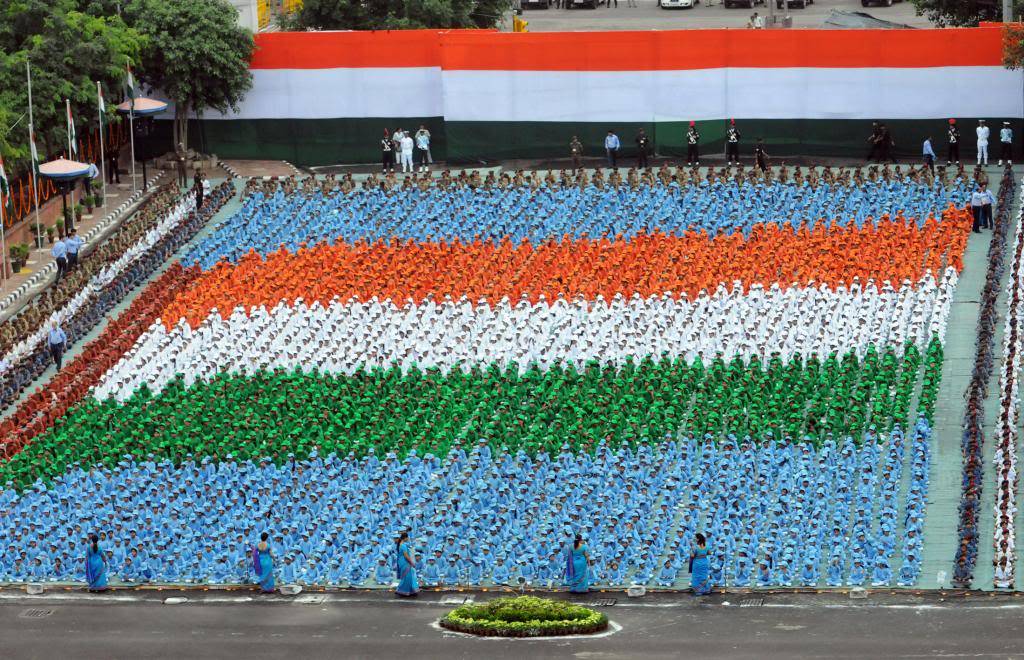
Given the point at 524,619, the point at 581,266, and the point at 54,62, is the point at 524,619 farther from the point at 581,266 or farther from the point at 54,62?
the point at 54,62

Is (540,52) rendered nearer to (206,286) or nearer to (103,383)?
(206,286)

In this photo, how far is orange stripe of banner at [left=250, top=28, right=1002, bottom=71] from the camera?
191 ft

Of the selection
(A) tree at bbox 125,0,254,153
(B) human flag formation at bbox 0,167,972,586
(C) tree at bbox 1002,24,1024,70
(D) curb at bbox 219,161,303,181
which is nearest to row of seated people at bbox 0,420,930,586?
(B) human flag formation at bbox 0,167,972,586

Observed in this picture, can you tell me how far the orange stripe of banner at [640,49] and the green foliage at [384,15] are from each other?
4.43 meters

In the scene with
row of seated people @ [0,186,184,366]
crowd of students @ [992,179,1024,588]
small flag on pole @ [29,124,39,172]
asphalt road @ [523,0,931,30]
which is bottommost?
crowd of students @ [992,179,1024,588]

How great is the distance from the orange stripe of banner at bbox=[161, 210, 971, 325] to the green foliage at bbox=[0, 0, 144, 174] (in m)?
7.51

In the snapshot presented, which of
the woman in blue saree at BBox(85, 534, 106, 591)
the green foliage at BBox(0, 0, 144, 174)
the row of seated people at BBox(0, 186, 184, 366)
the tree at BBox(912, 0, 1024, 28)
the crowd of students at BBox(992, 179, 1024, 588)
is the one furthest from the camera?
the tree at BBox(912, 0, 1024, 28)

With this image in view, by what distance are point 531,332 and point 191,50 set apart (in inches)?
805

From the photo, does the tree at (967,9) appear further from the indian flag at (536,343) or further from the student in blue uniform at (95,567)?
the student in blue uniform at (95,567)

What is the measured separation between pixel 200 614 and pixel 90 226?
24.3 metres

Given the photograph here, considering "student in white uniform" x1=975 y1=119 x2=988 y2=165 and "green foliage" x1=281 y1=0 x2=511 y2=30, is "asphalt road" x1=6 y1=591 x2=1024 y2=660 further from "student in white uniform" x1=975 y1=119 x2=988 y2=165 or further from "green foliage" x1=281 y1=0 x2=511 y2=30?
"green foliage" x1=281 y1=0 x2=511 y2=30

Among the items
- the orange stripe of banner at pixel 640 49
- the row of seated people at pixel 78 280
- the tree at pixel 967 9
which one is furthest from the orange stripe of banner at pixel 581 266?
the tree at pixel 967 9

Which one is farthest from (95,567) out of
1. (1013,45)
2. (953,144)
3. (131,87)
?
(953,144)

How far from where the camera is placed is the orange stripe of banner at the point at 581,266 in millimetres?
46344
